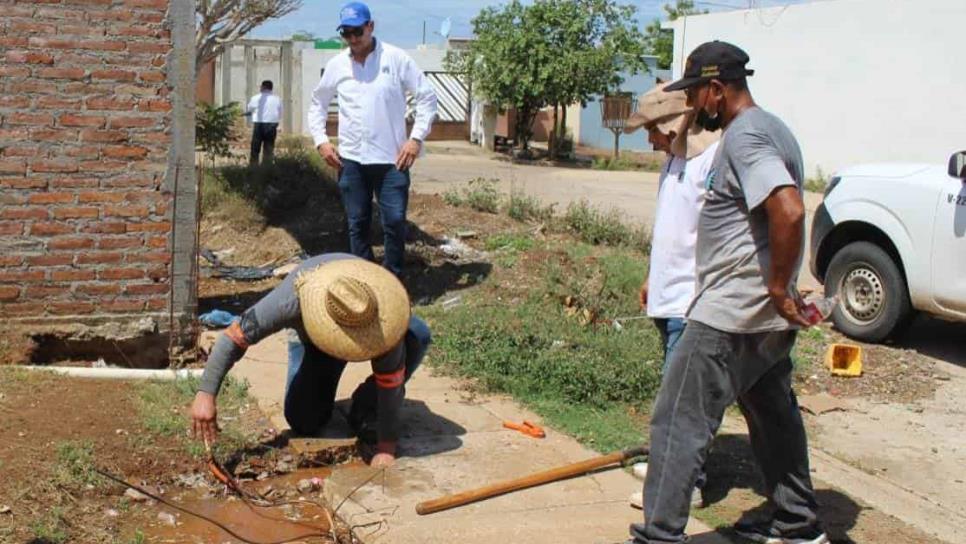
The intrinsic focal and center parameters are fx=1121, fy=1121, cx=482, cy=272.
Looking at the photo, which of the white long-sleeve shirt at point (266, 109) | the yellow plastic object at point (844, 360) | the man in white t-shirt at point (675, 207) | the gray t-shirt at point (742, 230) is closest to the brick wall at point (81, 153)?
the man in white t-shirt at point (675, 207)

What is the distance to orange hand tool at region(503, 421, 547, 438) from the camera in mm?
5664

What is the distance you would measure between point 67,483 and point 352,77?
415 cm

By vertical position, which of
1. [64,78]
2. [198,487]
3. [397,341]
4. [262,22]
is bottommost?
[198,487]

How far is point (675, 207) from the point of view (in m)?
4.87

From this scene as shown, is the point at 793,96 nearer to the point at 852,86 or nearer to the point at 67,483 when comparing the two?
the point at 852,86

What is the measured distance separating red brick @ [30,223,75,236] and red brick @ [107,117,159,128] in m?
0.65

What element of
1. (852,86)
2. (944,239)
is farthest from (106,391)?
(852,86)

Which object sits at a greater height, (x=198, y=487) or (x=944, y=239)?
(x=944, y=239)

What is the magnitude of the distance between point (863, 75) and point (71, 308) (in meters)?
17.9

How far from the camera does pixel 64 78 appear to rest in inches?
256

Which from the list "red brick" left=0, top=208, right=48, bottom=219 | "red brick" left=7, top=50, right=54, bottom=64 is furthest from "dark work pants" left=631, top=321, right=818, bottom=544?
"red brick" left=7, top=50, right=54, bottom=64

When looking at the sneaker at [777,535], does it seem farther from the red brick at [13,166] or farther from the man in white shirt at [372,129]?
the red brick at [13,166]

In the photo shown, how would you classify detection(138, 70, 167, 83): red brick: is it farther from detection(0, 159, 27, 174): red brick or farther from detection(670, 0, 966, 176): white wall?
detection(670, 0, 966, 176): white wall

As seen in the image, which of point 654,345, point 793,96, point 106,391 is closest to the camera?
point 106,391
